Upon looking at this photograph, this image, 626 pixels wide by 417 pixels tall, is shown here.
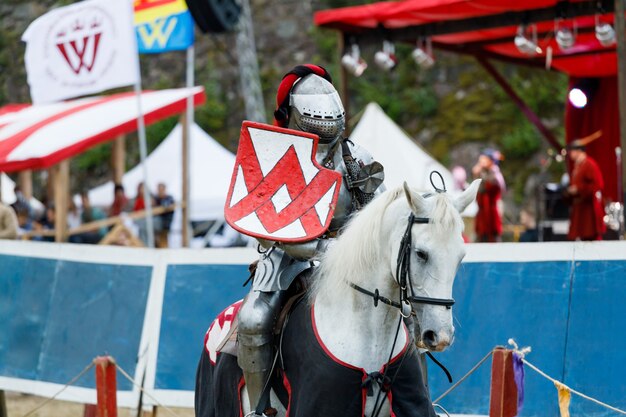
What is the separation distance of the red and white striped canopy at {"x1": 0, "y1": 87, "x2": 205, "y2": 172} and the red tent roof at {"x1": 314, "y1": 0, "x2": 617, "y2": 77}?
2.21 m

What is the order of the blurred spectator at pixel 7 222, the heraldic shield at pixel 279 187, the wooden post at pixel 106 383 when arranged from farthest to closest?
the blurred spectator at pixel 7 222
the wooden post at pixel 106 383
the heraldic shield at pixel 279 187

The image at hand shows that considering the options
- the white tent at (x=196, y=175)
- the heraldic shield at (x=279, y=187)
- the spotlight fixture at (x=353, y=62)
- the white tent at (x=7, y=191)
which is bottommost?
the white tent at (x=7, y=191)

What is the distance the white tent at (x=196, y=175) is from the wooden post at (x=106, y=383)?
10.3 m

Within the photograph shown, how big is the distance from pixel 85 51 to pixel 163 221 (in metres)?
5.63

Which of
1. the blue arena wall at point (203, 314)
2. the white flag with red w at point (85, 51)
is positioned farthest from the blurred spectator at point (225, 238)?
the blue arena wall at point (203, 314)

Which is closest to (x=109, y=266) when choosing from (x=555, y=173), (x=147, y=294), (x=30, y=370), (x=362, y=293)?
(x=147, y=294)

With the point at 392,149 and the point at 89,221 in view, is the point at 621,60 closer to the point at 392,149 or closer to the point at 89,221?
the point at 392,149

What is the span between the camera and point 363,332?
4.19 meters

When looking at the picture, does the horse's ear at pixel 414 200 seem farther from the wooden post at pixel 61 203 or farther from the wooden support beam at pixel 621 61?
the wooden post at pixel 61 203

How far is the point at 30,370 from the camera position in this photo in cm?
790

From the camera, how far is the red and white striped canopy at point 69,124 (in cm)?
1123

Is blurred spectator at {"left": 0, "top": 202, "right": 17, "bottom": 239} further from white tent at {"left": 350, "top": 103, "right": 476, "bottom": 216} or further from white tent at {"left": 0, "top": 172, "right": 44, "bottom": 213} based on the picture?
white tent at {"left": 0, "top": 172, "right": 44, "bottom": 213}

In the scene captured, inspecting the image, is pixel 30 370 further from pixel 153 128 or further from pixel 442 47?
pixel 153 128

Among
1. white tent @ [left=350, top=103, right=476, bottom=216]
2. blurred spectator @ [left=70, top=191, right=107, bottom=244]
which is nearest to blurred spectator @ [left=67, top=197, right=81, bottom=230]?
blurred spectator @ [left=70, top=191, right=107, bottom=244]
